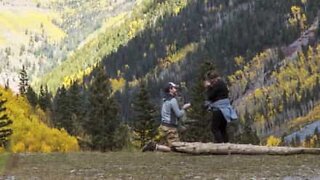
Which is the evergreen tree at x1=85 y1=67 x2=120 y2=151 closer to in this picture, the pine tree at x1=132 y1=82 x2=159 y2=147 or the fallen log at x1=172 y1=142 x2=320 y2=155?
the pine tree at x1=132 y1=82 x2=159 y2=147

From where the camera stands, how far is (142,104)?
215ft

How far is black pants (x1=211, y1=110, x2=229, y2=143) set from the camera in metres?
20.7

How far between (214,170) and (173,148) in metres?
4.70

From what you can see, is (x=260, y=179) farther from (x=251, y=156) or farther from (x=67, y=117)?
(x=67, y=117)

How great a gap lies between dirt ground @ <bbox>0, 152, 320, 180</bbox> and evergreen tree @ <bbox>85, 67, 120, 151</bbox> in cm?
4516

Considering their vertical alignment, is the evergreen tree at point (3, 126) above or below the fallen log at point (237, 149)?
above

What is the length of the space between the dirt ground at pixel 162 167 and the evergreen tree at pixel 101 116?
148ft

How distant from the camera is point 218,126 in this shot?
68.7ft

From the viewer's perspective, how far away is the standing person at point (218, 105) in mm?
20641

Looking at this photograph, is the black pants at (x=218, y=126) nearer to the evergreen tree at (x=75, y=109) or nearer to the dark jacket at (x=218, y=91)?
the dark jacket at (x=218, y=91)

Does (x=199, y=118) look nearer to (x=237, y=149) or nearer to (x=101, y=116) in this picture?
(x=101, y=116)

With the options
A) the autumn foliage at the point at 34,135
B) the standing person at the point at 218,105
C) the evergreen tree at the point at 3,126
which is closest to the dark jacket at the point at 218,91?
the standing person at the point at 218,105

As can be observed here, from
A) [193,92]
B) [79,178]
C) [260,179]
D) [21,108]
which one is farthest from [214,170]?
[21,108]

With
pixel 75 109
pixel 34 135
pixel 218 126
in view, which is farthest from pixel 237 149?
pixel 75 109
